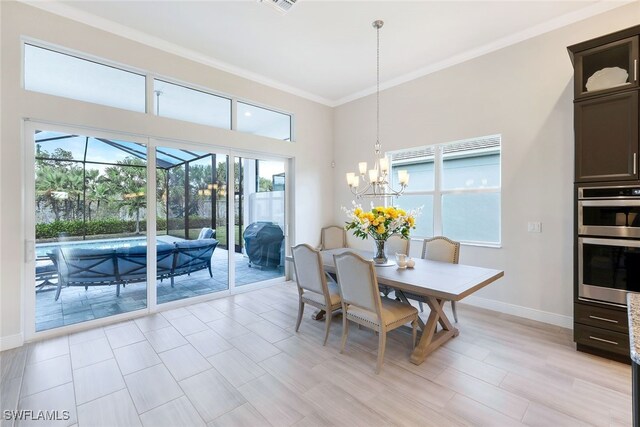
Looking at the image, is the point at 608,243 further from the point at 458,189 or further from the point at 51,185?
the point at 51,185

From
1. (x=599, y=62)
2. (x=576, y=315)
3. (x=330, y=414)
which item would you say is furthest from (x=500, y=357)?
(x=599, y=62)

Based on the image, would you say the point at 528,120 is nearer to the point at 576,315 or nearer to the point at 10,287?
the point at 576,315

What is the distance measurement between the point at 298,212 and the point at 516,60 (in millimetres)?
3872

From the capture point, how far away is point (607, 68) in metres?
2.74

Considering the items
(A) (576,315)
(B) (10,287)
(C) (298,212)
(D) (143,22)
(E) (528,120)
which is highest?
(D) (143,22)

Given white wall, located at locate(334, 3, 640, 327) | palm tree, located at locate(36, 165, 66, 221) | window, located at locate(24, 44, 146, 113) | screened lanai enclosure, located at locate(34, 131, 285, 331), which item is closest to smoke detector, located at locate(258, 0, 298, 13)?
white wall, located at locate(334, 3, 640, 327)

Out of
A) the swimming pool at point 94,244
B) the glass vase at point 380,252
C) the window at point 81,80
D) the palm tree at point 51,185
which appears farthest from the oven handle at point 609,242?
the palm tree at point 51,185

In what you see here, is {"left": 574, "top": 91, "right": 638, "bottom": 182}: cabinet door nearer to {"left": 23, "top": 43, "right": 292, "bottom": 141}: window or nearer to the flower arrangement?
the flower arrangement

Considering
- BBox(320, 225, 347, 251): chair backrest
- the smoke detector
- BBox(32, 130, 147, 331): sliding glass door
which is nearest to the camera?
the smoke detector

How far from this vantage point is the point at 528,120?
3.49 meters

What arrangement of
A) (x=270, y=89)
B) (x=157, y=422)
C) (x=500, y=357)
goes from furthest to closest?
(x=270, y=89), (x=500, y=357), (x=157, y=422)

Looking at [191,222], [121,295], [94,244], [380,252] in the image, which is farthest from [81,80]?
[380,252]

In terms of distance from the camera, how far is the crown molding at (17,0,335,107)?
119 inches

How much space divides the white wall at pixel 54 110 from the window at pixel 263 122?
154 mm
